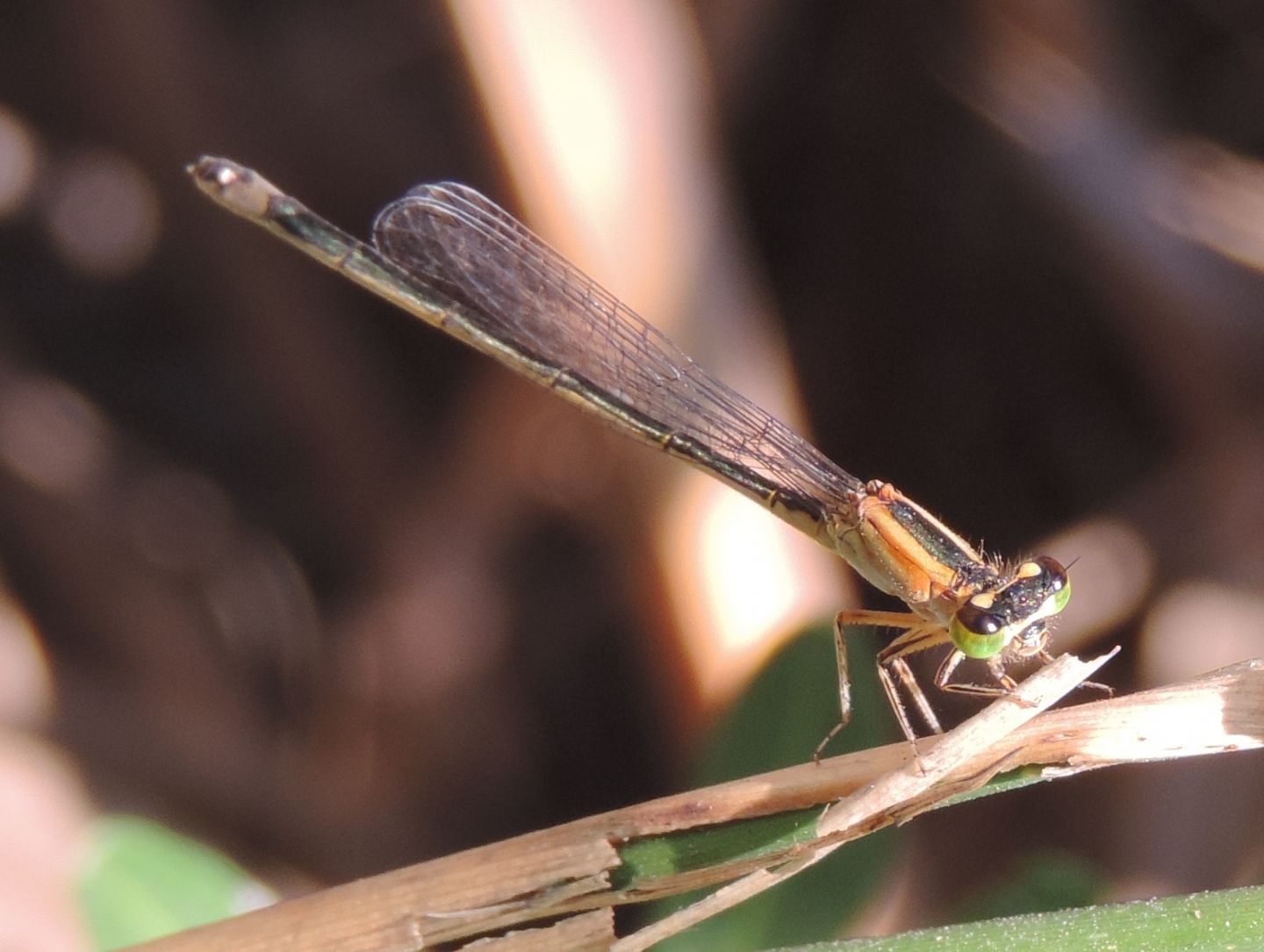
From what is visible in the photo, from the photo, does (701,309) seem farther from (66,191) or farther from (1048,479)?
(66,191)

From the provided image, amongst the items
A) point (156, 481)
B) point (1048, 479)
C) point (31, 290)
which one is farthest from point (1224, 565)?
point (31, 290)

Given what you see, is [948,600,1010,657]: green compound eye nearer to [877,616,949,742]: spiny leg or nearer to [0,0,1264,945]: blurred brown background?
[877,616,949,742]: spiny leg

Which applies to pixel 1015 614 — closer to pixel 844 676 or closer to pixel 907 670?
pixel 907 670

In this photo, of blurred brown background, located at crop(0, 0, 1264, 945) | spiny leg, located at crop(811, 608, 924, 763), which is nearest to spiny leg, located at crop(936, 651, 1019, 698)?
spiny leg, located at crop(811, 608, 924, 763)


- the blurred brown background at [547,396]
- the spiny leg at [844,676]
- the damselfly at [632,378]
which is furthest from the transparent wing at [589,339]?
the spiny leg at [844,676]

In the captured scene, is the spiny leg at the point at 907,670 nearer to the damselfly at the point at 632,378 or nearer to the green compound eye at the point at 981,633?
the damselfly at the point at 632,378

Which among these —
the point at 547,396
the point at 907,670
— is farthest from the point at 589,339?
the point at 907,670
